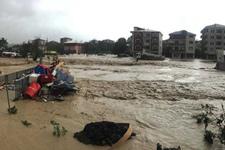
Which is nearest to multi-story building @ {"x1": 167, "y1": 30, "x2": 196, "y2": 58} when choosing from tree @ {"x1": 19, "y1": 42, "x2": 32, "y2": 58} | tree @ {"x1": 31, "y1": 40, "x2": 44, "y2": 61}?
tree @ {"x1": 19, "y1": 42, "x2": 32, "y2": 58}

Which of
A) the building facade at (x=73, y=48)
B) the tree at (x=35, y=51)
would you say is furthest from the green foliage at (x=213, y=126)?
the building facade at (x=73, y=48)

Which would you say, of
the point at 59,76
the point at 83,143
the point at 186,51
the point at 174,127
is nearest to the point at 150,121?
the point at 174,127

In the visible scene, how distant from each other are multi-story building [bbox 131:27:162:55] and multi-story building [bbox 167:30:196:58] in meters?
4.56

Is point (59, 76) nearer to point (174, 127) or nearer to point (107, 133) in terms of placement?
point (174, 127)

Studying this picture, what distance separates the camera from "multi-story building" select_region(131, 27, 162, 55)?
10462 centimetres

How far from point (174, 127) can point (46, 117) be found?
460 centimetres

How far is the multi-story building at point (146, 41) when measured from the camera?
104625 millimetres

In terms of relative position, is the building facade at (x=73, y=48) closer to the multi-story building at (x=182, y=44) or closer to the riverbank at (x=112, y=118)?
the multi-story building at (x=182, y=44)

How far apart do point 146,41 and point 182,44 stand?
11.4m

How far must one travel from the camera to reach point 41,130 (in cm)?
994

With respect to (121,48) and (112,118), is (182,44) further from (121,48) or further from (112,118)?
(112,118)

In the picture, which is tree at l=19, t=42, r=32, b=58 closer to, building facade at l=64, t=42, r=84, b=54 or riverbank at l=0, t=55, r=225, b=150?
riverbank at l=0, t=55, r=225, b=150

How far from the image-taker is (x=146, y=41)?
10538 centimetres

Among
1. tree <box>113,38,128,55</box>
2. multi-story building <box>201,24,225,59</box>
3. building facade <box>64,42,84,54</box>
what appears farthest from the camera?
building facade <box>64,42,84,54</box>
